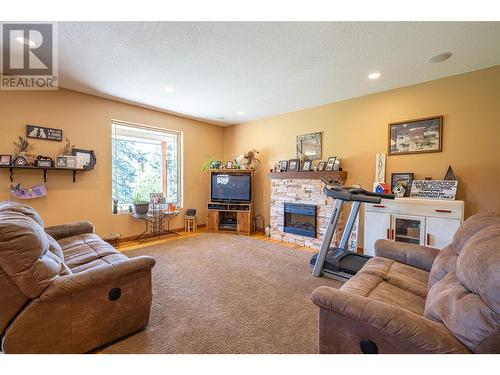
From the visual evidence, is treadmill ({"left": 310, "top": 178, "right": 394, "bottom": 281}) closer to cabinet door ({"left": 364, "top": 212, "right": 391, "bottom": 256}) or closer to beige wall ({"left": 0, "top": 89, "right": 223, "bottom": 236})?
cabinet door ({"left": 364, "top": 212, "right": 391, "bottom": 256})

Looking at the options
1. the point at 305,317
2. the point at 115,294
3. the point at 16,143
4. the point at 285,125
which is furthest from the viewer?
the point at 285,125

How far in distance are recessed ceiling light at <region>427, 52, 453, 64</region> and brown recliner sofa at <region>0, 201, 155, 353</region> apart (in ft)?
11.6

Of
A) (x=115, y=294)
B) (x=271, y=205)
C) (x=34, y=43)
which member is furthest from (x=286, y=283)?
(x=34, y=43)

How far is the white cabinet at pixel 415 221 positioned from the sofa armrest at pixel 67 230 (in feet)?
12.2

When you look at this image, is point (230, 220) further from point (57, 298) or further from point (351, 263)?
point (57, 298)

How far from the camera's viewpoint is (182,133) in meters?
5.04

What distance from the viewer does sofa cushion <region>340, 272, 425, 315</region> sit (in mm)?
1370

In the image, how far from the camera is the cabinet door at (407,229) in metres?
2.91

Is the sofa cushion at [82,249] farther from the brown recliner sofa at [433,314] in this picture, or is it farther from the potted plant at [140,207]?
the brown recliner sofa at [433,314]

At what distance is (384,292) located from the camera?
1.48 metres

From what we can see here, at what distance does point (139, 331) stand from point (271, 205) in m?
3.36

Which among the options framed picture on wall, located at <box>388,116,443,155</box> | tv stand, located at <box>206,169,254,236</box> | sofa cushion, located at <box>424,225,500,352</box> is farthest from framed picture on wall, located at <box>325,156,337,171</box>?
sofa cushion, located at <box>424,225,500,352</box>

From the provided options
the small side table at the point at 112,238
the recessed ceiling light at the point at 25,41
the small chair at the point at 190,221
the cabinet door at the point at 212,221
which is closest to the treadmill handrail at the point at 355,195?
the cabinet door at the point at 212,221
